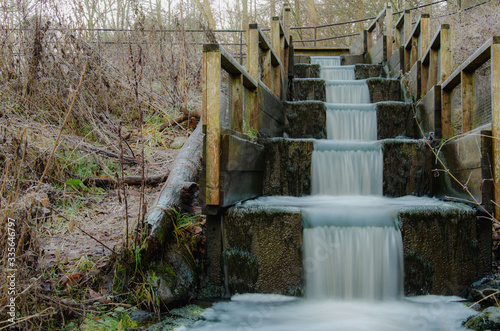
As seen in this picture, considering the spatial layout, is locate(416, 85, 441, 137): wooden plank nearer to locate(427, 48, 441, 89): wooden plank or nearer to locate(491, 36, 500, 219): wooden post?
locate(427, 48, 441, 89): wooden plank

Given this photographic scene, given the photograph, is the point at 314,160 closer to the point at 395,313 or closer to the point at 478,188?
the point at 478,188

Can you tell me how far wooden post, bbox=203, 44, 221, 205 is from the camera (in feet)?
9.71

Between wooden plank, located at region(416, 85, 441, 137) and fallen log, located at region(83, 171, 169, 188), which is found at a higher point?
wooden plank, located at region(416, 85, 441, 137)

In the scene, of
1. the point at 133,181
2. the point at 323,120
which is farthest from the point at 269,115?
the point at 133,181

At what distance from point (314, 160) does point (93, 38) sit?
14.9ft

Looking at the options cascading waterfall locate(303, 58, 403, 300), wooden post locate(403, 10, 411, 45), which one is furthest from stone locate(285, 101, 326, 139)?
wooden post locate(403, 10, 411, 45)

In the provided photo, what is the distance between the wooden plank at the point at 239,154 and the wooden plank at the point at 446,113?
221 centimetres

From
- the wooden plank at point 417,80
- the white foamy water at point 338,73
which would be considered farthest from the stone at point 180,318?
the white foamy water at point 338,73

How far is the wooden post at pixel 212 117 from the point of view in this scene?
9.71ft

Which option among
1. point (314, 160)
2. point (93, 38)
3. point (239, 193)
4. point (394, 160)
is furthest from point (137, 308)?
point (93, 38)

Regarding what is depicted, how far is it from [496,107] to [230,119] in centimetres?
232

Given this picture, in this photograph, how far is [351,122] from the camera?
5461 mm

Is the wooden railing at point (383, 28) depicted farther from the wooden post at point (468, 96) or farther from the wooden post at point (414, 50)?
the wooden post at point (468, 96)

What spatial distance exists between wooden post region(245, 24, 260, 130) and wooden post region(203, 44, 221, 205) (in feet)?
3.70
